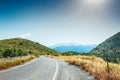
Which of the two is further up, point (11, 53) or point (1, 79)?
point (11, 53)

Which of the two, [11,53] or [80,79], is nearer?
[80,79]

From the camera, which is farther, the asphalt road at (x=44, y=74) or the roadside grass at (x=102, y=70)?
the asphalt road at (x=44, y=74)

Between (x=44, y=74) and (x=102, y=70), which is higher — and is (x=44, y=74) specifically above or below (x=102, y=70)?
below

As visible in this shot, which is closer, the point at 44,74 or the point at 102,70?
the point at 102,70

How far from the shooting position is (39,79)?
13.5m

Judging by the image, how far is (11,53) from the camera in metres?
52.1

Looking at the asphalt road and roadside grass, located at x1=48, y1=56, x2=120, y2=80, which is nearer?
roadside grass, located at x1=48, y1=56, x2=120, y2=80

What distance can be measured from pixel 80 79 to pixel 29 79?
334 cm

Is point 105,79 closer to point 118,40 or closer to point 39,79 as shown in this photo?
point 39,79

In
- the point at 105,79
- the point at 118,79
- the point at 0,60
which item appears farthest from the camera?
the point at 0,60

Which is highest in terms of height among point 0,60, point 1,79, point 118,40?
point 118,40

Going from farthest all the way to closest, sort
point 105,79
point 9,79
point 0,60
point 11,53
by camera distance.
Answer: point 11,53, point 0,60, point 9,79, point 105,79

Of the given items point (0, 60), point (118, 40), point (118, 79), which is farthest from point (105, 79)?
point (118, 40)

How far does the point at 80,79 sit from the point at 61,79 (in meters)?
1.25
